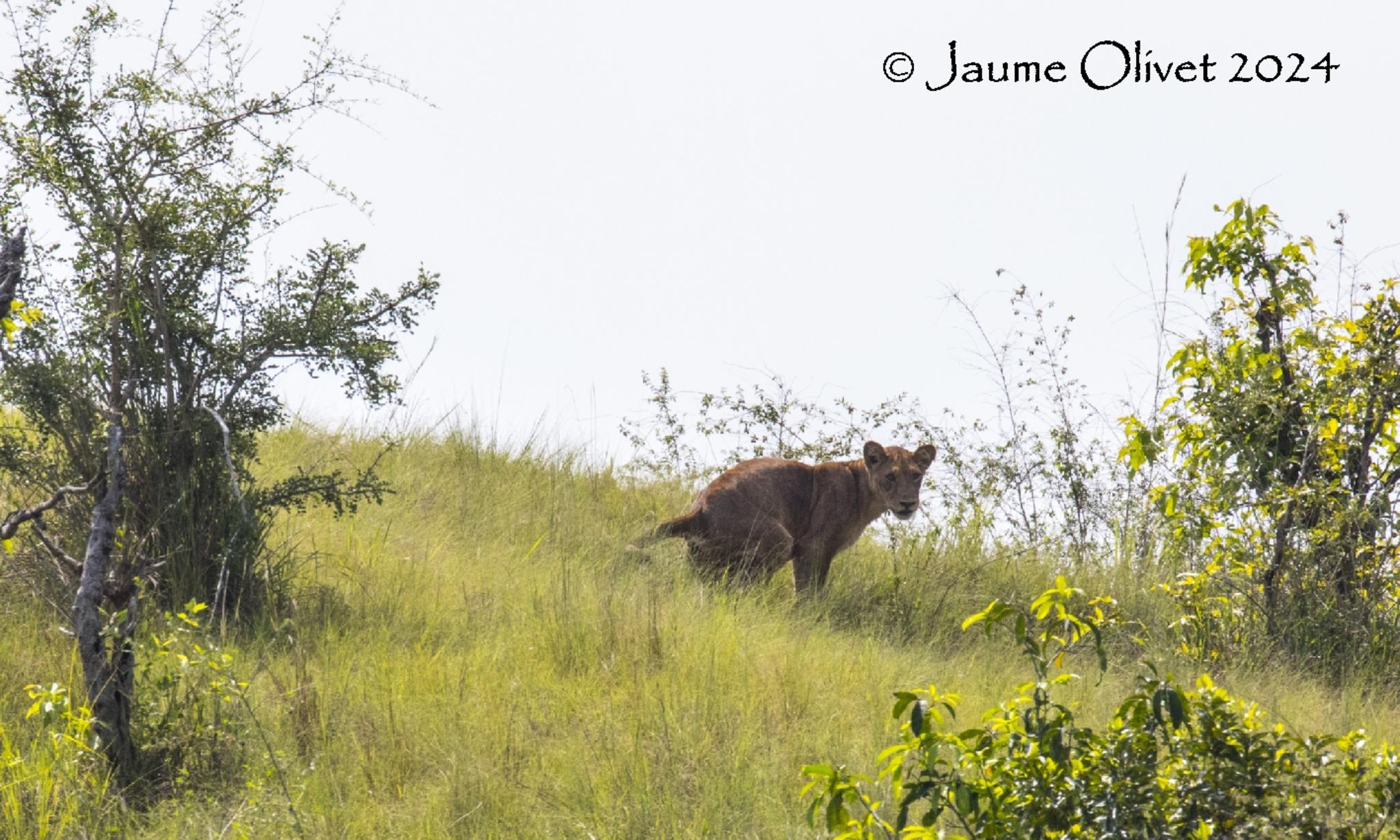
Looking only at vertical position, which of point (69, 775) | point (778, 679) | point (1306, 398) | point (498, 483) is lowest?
point (69, 775)

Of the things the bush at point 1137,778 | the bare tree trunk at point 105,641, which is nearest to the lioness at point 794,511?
the bare tree trunk at point 105,641

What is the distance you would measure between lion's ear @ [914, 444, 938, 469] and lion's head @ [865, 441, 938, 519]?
12cm

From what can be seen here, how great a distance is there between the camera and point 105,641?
5555mm

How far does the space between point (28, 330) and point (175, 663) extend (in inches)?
84.9

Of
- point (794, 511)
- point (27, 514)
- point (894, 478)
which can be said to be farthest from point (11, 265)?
point (894, 478)

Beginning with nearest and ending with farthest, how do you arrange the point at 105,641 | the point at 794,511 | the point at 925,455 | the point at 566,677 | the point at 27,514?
the point at 27,514
the point at 105,641
the point at 566,677
the point at 794,511
the point at 925,455

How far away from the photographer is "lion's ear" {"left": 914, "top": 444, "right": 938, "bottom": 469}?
32.4ft

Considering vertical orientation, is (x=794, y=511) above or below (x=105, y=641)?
above

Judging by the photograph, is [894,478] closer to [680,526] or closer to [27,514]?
[680,526]

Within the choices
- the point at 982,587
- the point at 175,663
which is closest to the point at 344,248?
the point at 175,663

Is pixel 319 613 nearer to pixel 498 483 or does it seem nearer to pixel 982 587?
pixel 498 483

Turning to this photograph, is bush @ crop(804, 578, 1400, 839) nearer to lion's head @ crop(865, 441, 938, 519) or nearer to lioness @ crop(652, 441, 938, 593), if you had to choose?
lioness @ crop(652, 441, 938, 593)

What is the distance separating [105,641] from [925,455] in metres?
6.18

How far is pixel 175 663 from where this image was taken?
20.3 feet
